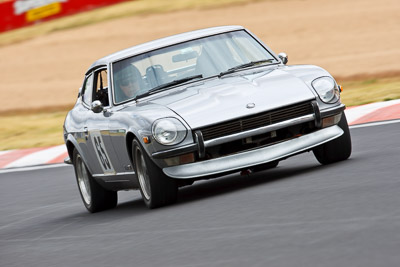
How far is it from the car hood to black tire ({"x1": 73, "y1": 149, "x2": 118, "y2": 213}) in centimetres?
137

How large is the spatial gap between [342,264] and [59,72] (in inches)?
939

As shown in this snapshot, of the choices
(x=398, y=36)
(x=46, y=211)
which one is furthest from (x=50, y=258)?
(x=398, y=36)

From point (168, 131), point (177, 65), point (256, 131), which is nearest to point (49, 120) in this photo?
point (177, 65)

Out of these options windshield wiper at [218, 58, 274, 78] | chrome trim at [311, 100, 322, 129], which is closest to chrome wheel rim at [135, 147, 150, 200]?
windshield wiper at [218, 58, 274, 78]

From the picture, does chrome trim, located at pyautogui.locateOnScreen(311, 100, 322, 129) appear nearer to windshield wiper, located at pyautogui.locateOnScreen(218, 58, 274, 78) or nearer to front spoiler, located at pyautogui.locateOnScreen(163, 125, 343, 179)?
front spoiler, located at pyautogui.locateOnScreen(163, 125, 343, 179)

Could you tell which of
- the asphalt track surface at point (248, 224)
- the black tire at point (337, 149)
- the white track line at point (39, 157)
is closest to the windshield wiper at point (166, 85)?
the asphalt track surface at point (248, 224)

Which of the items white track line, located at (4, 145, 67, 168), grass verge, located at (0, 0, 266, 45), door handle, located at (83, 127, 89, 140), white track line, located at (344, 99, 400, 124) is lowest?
grass verge, located at (0, 0, 266, 45)

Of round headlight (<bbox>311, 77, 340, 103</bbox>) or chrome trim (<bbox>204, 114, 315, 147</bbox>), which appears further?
round headlight (<bbox>311, 77, 340, 103</bbox>)

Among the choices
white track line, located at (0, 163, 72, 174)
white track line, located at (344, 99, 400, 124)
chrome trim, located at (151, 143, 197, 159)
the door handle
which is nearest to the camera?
chrome trim, located at (151, 143, 197, 159)

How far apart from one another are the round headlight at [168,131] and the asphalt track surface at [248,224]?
1.75 ft

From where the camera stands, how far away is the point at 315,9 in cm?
2834

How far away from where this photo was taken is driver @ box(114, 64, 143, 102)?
856cm

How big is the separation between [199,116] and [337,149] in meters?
1.36

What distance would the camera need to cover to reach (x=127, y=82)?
8.67m
